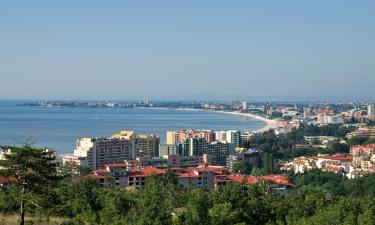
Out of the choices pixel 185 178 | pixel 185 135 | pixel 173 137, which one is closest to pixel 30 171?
pixel 185 178

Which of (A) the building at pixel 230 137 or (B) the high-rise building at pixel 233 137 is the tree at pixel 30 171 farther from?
(A) the building at pixel 230 137

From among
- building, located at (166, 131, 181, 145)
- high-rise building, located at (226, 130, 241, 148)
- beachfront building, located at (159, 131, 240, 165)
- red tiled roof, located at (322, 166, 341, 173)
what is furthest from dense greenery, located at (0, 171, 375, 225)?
high-rise building, located at (226, 130, 241, 148)

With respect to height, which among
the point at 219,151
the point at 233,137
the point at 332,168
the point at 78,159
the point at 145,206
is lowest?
the point at 219,151

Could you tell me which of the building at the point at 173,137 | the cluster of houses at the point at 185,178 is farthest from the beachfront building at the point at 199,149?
the cluster of houses at the point at 185,178

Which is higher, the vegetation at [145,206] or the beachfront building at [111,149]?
the vegetation at [145,206]

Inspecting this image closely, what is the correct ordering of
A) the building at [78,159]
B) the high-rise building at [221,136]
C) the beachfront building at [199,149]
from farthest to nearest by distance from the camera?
the high-rise building at [221,136] → the beachfront building at [199,149] → the building at [78,159]

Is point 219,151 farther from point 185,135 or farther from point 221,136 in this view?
point 221,136

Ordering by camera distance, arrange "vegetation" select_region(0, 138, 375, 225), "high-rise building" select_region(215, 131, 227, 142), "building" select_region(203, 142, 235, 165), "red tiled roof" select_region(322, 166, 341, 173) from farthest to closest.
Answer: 1. "high-rise building" select_region(215, 131, 227, 142)
2. "building" select_region(203, 142, 235, 165)
3. "red tiled roof" select_region(322, 166, 341, 173)
4. "vegetation" select_region(0, 138, 375, 225)

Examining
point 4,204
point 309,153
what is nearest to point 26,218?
point 4,204

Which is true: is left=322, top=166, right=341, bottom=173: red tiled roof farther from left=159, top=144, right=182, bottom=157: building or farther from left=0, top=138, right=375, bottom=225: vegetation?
left=0, top=138, right=375, bottom=225: vegetation
